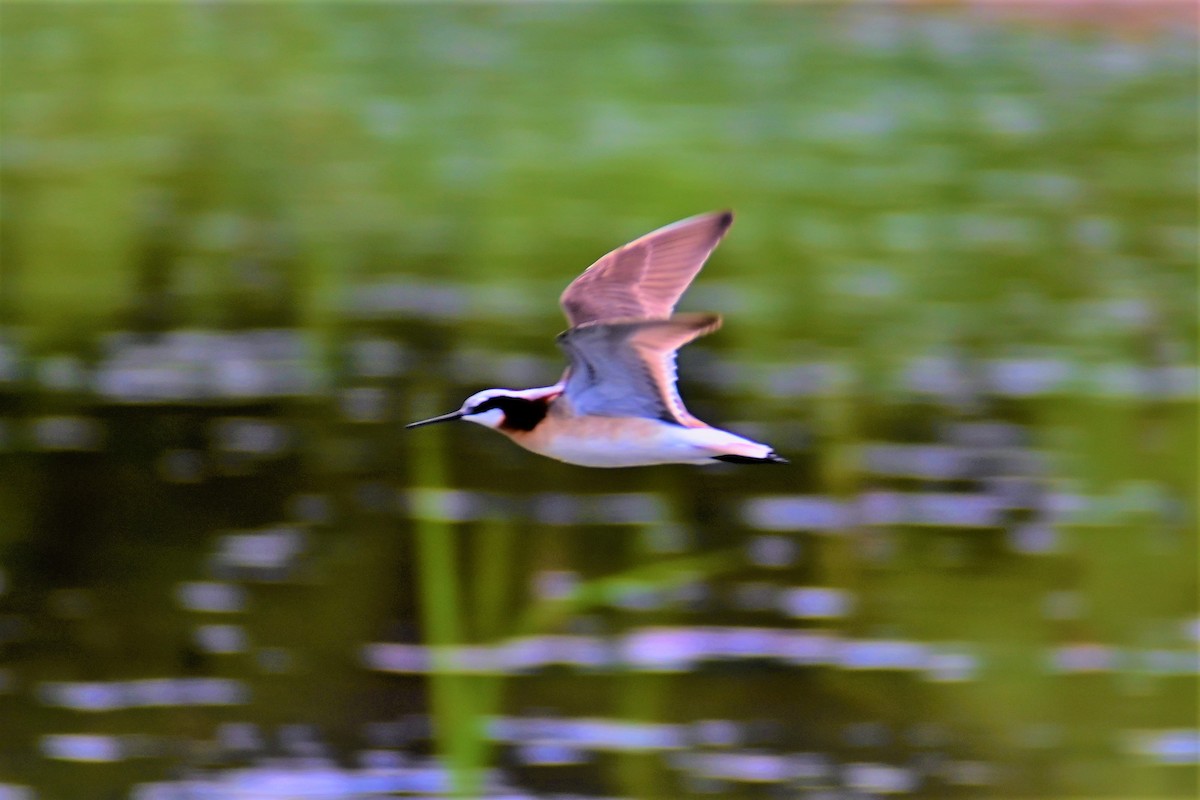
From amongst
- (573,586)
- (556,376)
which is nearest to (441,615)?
(573,586)

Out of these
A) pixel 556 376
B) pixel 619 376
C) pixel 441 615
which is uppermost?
pixel 619 376

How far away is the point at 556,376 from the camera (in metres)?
2.30

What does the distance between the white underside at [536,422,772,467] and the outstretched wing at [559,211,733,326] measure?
125 millimetres

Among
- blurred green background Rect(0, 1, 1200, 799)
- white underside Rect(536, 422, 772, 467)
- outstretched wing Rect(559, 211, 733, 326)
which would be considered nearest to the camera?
white underside Rect(536, 422, 772, 467)

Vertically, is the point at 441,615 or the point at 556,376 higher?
the point at 556,376

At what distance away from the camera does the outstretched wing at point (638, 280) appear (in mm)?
1030

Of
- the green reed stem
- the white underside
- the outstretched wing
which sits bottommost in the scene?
the green reed stem

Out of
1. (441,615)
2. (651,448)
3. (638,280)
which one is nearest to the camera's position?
(651,448)

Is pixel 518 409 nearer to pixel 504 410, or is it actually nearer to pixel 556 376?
pixel 504 410

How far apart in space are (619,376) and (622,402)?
19 mm

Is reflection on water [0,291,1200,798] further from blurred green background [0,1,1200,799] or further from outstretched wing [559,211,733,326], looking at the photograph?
outstretched wing [559,211,733,326]

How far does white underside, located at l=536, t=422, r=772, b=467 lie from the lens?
91 cm

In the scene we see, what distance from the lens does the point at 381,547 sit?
2.34m

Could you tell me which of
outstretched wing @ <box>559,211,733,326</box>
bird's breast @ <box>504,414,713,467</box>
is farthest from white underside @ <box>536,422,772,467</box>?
outstretched wing @ <box>559,211,733,326</box>
